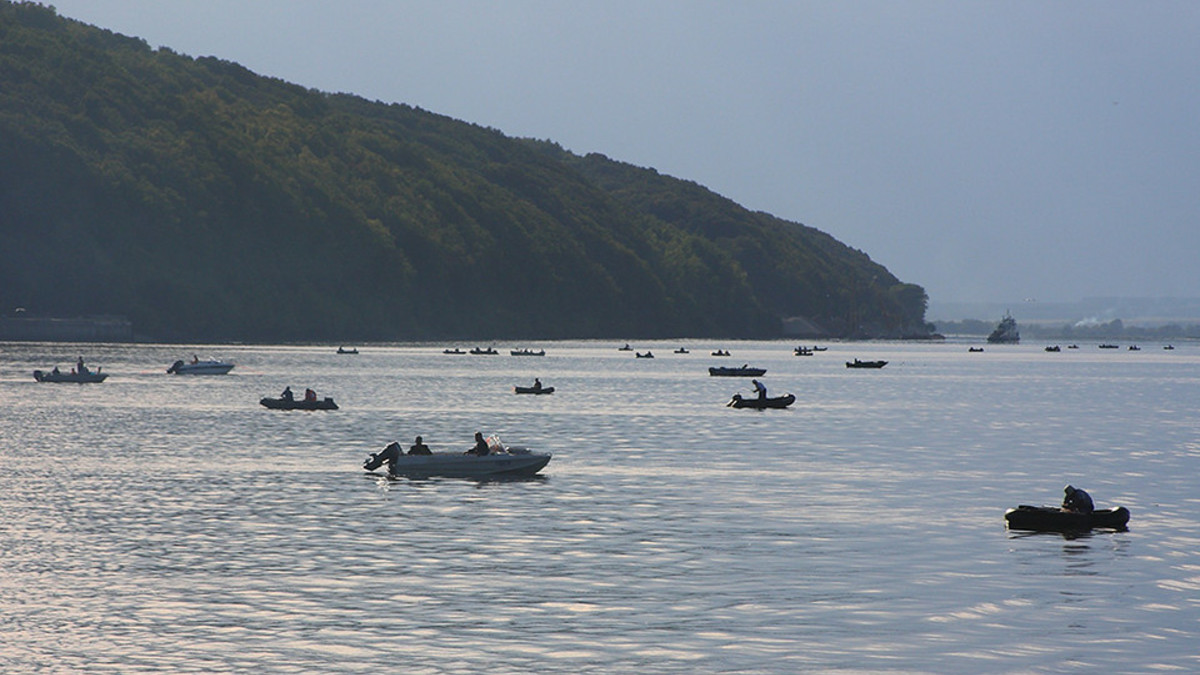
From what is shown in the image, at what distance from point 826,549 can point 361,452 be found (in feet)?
135

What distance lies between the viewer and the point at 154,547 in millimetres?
47812

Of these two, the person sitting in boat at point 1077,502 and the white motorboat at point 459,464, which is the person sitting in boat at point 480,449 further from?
the person sitting in boat at point 1077,502

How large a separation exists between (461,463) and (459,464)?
102 millimetres

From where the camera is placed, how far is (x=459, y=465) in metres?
69.4

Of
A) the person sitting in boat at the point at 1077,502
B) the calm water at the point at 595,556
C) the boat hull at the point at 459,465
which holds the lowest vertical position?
the calm water at the point at 595,556

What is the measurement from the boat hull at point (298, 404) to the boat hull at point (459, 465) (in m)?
49.7

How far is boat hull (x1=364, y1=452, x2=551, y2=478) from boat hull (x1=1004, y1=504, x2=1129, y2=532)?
2475 centimetres

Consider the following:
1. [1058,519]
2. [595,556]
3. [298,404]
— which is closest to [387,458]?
[595,556]

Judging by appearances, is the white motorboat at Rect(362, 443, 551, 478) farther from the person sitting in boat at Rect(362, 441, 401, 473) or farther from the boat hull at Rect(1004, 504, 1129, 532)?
the boat hull at Rect(1004, 504, 1129, 532)

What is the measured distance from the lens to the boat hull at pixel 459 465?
6931 cm

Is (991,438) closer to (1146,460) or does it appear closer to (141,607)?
(1146,460)

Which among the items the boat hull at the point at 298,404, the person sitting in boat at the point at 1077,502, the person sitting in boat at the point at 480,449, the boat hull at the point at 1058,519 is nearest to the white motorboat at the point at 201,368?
the boat hull at the point at 298,404

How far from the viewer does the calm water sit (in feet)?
110

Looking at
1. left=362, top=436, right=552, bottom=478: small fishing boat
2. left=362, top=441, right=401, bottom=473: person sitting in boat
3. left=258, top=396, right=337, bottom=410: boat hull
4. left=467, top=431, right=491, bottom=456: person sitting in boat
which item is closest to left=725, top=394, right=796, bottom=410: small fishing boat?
left=258, top=396, right=337, bottom=410: boat hull
